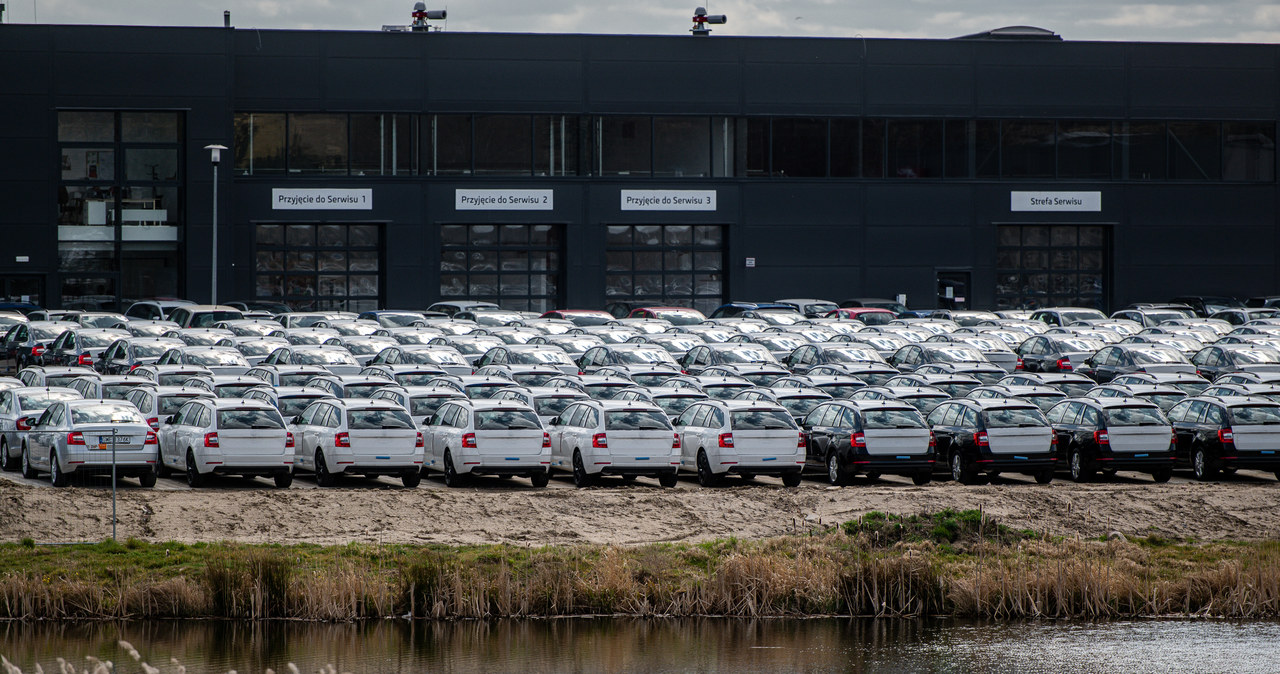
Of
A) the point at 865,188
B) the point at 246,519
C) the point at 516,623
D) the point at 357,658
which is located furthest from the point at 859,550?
the point at 865,188

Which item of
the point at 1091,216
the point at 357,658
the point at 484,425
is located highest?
the point at 1091,216

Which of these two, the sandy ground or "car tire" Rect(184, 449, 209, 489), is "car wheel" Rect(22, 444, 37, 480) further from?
"car tire" Rect(184, 449, 209, 489)

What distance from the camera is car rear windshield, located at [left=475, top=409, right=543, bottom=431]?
1061 inches

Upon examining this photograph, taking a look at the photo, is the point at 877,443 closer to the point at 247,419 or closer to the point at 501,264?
the point at 247,419

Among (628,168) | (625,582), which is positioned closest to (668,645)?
(625,582)

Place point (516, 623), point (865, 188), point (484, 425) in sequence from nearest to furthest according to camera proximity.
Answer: point (516, 623)
point (484, 425)
point (865, 188)

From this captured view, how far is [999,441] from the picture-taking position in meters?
28.0

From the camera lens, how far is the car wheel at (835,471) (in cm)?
2803

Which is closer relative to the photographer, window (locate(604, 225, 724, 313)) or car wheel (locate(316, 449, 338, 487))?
car wheel (locate(316, 449, 338, 487))

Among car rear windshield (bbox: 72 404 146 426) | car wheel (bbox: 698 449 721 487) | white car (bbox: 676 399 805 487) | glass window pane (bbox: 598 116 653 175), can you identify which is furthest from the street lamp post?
white car (bbox: 676 399 805 487)

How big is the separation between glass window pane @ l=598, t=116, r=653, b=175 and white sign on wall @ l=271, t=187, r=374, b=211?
8925 mm

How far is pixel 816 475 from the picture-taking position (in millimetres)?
29562

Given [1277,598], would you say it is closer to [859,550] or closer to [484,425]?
[859,550]

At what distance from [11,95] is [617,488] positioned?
37431 mm
